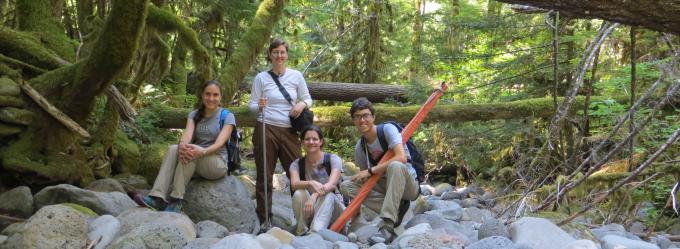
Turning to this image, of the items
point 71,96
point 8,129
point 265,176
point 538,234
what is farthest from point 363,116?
point 8,129

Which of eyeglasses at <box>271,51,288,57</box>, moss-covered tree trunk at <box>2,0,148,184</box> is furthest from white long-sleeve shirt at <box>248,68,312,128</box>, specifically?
moss-covered tree trunk at <box>2,0,148,184</box>

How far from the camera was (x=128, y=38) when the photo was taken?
18.5 feet

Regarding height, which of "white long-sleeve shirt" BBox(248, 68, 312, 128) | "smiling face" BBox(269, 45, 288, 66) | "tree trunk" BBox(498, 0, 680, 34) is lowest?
"white long-sleeve shirt" BBox(248, 68, 312, 128)

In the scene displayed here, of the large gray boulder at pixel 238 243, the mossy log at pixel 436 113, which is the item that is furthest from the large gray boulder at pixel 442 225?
the mossy log at pixel 436 113

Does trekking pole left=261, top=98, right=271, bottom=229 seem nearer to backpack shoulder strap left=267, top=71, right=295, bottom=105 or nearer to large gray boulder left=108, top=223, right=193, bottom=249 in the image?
backpack shoulder strap left=267, top=71, right=295, bottom=105

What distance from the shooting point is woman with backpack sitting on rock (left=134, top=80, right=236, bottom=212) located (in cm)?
520

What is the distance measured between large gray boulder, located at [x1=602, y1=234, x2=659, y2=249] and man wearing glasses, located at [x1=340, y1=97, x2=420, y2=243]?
1.57m

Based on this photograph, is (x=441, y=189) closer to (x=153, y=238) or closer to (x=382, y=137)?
(x=382, y=137)

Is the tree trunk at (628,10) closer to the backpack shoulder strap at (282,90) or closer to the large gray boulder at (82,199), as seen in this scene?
the backpack shoulder strap at (282,90)

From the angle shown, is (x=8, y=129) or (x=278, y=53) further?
(x=8, y=129)

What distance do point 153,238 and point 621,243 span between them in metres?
3.44

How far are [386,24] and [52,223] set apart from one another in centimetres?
1070

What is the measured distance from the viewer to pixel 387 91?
11.9 metres

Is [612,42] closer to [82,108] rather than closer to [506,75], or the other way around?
[506,75]
